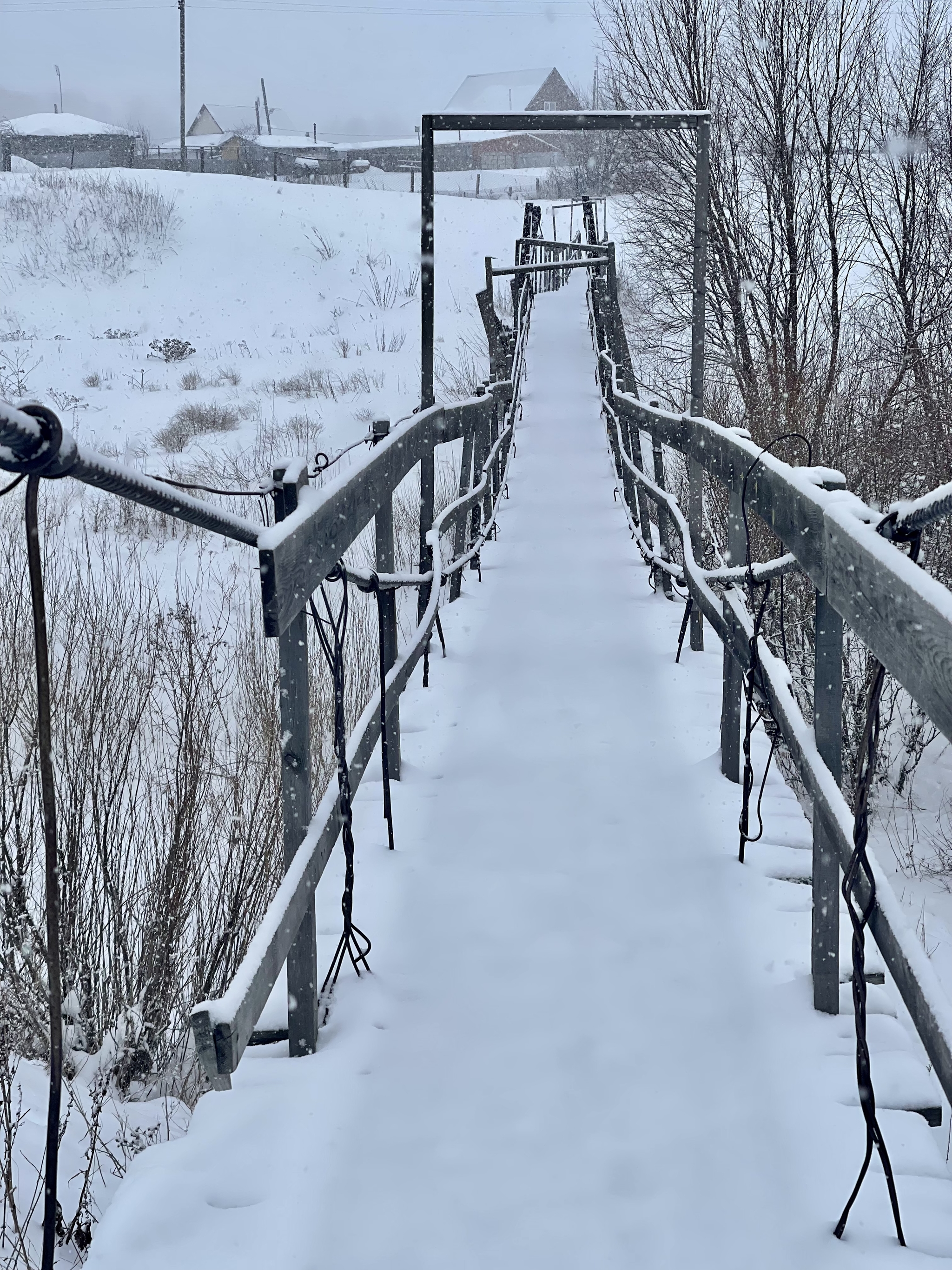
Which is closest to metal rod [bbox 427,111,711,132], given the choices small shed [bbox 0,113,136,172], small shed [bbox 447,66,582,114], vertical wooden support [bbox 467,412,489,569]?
vertical wooden support [bbox 467,412,489,569]

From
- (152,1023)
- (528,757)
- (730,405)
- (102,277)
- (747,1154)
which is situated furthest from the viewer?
(102,277)

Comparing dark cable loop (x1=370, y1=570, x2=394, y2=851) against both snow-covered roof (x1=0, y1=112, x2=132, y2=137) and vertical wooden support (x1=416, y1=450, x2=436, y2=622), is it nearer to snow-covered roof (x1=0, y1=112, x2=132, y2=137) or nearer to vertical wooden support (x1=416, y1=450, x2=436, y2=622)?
vertical wooden support (x1=416, y1=450, x2=436, y2=622)

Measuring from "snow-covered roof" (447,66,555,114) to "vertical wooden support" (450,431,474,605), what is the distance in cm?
9215

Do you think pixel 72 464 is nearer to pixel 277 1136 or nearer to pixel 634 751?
pixel 277 1136

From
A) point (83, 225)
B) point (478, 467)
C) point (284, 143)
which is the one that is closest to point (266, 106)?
point (284, 143)

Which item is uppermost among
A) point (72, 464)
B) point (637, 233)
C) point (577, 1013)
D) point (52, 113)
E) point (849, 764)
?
point (52, 113)

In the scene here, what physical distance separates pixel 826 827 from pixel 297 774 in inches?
40.9

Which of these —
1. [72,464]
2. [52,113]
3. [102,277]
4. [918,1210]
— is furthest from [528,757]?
[52,113]

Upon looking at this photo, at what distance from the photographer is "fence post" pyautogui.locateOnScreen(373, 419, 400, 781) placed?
365 cm

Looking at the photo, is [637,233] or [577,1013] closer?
[577,1013]

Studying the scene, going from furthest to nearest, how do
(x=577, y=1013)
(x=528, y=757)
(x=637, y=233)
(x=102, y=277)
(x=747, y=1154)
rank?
(x=102, y=277) < (x=637, y=233) < (x=528, y=757) < (x=577, y=1013) < (x=747, y=1154)

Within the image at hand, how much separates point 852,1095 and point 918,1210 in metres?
0.31

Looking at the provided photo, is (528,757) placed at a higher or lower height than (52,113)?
lower

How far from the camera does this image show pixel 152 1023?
5.55 metres
